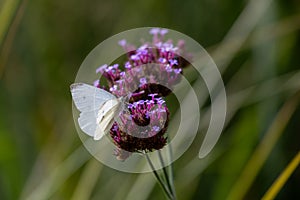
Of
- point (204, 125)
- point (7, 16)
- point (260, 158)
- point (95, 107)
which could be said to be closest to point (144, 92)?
point (95, 107)

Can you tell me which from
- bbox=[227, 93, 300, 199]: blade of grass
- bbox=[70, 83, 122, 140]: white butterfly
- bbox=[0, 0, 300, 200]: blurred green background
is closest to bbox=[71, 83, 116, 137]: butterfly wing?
bbox=[70, 83, 122, 140]: white butterfly

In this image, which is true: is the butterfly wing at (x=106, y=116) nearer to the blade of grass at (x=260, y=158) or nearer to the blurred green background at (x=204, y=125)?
the blurred green background at (x=204, y=125)

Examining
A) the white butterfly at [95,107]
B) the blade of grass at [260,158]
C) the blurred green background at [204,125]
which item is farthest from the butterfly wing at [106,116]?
the blade of grass at [260,158]

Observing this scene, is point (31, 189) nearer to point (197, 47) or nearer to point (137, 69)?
point (197, 47)

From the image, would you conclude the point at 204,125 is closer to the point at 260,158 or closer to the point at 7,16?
the point at 260,158

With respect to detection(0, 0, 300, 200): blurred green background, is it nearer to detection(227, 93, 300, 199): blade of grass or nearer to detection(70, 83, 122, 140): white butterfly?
detection(227, 93, 300, 199): blade of grass

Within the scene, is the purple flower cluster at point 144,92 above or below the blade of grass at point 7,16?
above
